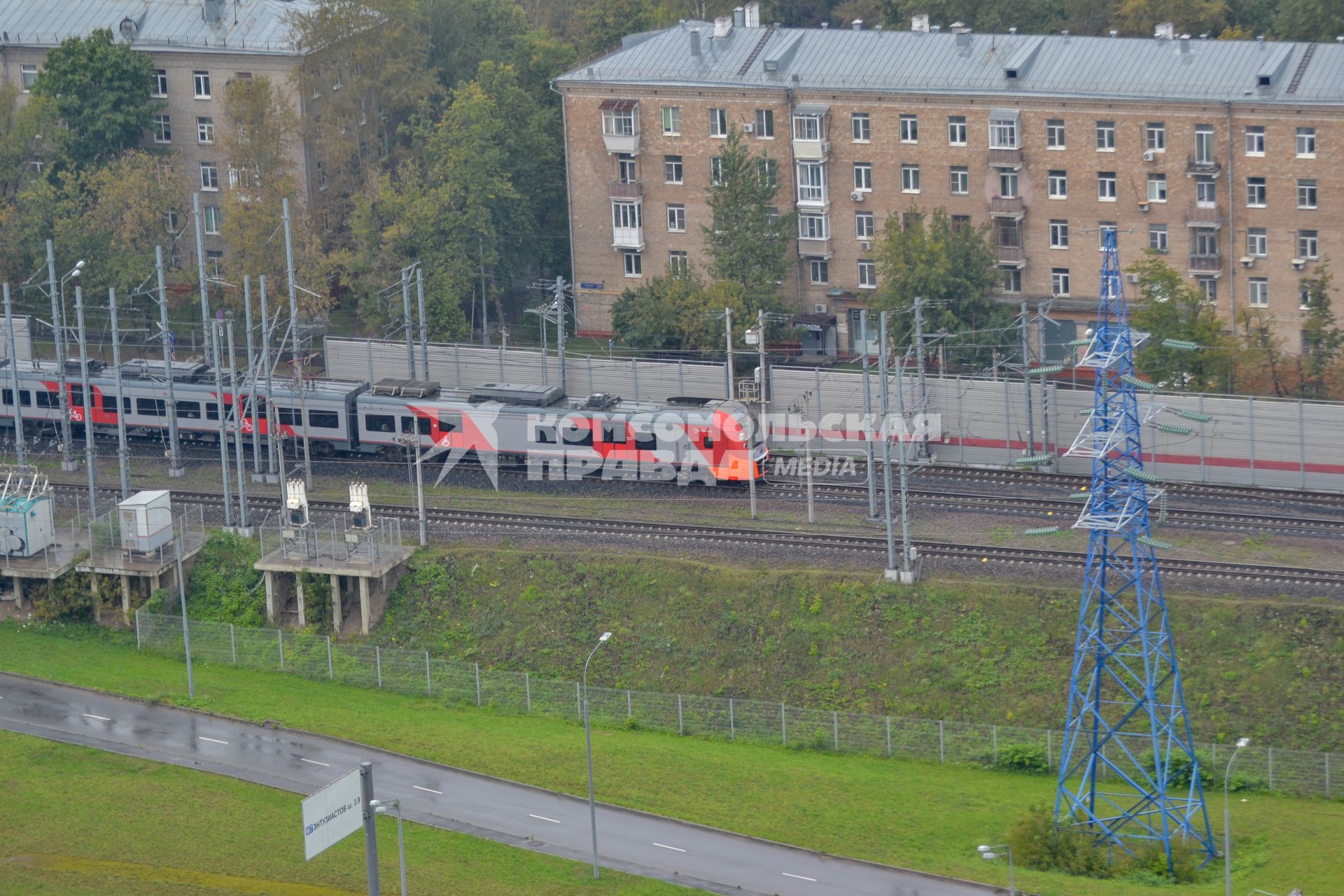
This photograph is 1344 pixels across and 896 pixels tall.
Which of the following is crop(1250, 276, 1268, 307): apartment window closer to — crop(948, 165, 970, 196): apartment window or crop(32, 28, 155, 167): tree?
crop(948, 165, 970, 196): apartment window

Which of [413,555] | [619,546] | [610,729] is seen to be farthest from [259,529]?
[610,729]

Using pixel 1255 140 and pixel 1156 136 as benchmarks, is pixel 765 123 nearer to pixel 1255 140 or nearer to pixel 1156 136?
pixel 1156 136

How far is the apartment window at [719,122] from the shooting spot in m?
88.2

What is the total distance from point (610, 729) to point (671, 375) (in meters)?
24.9

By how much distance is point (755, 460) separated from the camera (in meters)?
70.8

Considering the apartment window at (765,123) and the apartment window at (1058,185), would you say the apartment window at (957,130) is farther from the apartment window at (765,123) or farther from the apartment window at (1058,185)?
the apartment window at (765,123)

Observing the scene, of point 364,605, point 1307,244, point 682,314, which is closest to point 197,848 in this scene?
point 364,605

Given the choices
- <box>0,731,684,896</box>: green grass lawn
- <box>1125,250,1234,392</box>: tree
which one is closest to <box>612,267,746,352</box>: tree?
<box>1125,250,1234,392</box>: tree

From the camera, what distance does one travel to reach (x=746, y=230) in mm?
84125

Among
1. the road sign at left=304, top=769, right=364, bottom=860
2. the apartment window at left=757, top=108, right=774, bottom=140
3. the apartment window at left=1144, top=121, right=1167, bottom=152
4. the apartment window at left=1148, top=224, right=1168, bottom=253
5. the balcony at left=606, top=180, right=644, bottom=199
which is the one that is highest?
the apartment window at left=757, top=108, right=774, bottom=140

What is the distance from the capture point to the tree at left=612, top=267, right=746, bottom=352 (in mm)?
81562

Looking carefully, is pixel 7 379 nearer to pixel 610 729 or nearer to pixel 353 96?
pixel 353 96

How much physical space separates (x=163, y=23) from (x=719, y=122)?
28150 mm

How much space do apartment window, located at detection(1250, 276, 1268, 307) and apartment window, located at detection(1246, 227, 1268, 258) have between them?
981 millimetres
